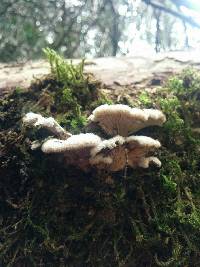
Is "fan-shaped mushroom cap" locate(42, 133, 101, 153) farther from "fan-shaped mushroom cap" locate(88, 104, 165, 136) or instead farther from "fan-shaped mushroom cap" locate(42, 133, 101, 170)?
"fan-shaped mushroom cap" locate(88, 104, 165, 136)

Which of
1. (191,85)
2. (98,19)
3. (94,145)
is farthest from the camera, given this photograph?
(98,19)

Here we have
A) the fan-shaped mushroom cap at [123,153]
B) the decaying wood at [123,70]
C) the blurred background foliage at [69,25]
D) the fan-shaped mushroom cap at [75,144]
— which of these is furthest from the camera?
the blurred background foliage at [69,25]

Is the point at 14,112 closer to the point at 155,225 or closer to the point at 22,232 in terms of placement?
the point at 22,232

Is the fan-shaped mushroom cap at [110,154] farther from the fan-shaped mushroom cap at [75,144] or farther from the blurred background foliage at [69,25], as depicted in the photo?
the blurred background foliage at [69,25]

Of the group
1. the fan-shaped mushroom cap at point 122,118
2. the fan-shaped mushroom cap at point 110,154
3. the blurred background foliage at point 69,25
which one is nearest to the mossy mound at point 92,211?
the fan-shaped mushroom cap at point 110,154

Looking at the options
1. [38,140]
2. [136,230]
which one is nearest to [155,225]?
[136,230]

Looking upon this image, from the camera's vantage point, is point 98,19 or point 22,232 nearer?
point 22,232
